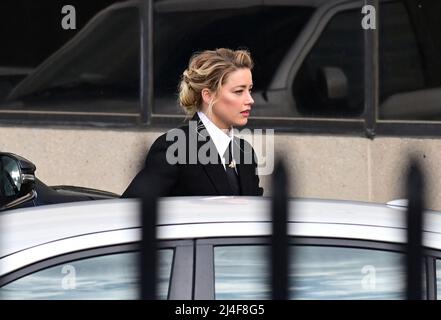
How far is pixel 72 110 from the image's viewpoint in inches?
376

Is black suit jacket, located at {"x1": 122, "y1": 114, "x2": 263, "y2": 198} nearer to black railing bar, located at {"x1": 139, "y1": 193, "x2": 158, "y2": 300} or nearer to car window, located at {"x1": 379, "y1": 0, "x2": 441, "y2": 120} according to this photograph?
black railing bar, located at {"x1": 139, "y1": 193, "x2": 158, "y2": 300}

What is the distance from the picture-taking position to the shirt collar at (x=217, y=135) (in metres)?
4.59

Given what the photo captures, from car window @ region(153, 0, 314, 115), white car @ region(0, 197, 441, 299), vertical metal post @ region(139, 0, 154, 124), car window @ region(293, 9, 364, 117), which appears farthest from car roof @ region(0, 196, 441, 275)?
vertical metal post @ region(139, 0, 154, 124)

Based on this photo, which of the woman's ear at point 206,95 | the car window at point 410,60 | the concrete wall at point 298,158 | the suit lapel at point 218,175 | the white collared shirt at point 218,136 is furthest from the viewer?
the concrete wall at point 298,158

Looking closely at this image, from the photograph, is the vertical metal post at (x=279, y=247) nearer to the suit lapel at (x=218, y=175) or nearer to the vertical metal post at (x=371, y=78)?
the suit lapel at (x=218, y=175)

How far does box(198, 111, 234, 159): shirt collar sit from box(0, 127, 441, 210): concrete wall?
3.53 meters

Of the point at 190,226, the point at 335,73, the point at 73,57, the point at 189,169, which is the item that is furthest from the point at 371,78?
the point at 190,226

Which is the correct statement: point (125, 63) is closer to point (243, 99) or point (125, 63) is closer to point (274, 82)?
point (274, 82)

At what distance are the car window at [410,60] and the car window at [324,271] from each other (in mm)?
5709

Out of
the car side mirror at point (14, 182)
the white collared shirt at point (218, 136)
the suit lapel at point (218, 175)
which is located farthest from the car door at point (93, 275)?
the car side mirror at point (14, 182)

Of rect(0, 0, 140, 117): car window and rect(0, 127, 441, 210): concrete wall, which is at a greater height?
rect(0, 0, 140, 117): car window

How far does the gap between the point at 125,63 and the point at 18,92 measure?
934 mm

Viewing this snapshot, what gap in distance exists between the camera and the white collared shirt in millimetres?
4582
